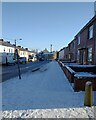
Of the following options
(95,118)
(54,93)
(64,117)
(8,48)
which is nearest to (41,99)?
(54,93)

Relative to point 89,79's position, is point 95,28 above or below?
above

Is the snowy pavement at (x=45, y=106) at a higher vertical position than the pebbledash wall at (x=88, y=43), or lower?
lower

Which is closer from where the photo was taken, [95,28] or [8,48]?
[95,28]

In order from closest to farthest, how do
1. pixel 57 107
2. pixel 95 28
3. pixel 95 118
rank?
pixel 95 118, pixel 57 107, pixel 95 28

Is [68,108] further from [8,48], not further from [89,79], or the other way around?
[8,48]

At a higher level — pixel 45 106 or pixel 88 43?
pixel 88 43

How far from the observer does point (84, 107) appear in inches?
259

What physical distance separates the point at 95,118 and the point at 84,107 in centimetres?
102

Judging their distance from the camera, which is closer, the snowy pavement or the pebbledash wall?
the snowy pavement

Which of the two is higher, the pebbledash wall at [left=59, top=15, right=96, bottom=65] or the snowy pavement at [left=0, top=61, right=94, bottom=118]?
the pebbledash wall at [left=59, top=15, right=96, bottom=65]

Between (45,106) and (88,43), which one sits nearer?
(45,106)

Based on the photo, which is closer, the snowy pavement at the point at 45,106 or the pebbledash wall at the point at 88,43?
the snowy pavement at the point at 45,106

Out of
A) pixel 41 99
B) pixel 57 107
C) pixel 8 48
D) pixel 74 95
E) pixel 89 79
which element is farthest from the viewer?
pixel 8 48

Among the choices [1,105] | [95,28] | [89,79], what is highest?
[95,28]
